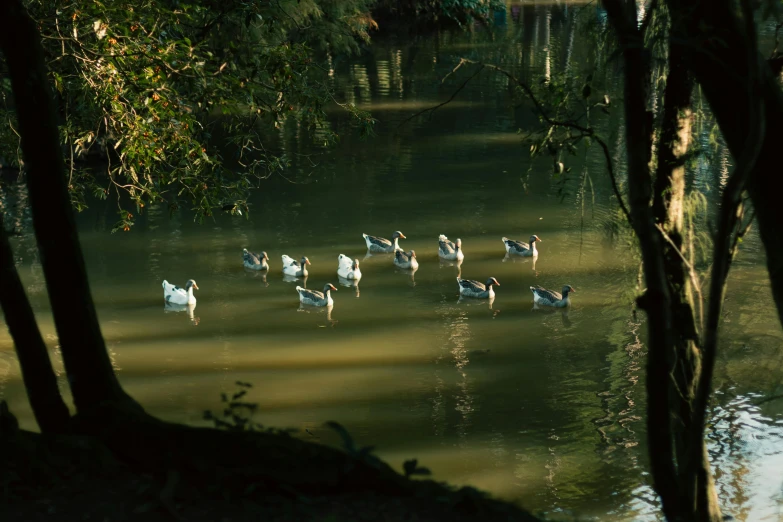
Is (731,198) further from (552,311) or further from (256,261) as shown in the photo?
(256,261)

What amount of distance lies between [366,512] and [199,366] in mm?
8309

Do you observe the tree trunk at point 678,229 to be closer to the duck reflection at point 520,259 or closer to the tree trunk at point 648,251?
the tree trunk at point 648,251

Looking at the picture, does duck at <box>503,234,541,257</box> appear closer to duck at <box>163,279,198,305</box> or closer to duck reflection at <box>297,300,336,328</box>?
duck reflection at <box>297,300,336,328</box>

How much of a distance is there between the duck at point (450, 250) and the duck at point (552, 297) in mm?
2579

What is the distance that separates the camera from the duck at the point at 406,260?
17531mm

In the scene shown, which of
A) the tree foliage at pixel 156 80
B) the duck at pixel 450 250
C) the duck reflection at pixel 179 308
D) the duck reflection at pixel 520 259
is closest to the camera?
the tree foliage at pixel 156 80

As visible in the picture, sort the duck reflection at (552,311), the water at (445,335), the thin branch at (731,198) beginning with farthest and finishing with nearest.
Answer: the duck reflection at (552,311)
the water at (445,335)
the thin branch at (731,198)

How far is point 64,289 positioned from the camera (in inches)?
241

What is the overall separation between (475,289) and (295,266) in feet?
11.4

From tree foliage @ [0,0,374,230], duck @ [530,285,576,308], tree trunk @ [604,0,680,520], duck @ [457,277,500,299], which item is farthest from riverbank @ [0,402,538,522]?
duck @ [457,277,500,299]

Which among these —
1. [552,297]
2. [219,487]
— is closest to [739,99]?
[219,487]

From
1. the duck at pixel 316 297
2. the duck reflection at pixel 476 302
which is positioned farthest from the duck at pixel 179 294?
the duck reflection at pixel 476 302

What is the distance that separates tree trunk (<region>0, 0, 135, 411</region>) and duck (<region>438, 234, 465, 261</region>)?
11846mm

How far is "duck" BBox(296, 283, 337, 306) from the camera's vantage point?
15633mm
